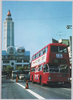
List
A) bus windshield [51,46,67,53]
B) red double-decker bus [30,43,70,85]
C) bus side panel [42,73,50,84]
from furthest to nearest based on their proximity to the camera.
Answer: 1. bus side panel [42,73,50,84]
2. bus windshield [51,46,67,53]
3. red double-decker bus [30,43,70,85]

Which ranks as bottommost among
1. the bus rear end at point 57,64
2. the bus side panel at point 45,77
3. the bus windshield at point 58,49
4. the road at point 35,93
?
the road at point 35,93

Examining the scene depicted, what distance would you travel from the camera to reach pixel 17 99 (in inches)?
395

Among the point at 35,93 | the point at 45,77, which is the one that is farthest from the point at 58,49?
the point at 35,93

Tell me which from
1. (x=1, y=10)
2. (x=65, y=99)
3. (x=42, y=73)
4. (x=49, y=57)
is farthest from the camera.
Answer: (x=42, y=73)

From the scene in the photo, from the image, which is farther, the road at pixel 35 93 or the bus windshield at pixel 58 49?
the bus windshield at pixel 58 49

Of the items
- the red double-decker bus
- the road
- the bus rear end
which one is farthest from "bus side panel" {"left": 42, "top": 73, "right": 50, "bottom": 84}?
the road

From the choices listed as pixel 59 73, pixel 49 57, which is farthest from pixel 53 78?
pixel 49 57

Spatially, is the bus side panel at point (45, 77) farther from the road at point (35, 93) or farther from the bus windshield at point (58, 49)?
the bus windshield at point (58, 49)

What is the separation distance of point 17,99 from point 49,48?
26.2ft

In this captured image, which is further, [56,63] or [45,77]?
[45,77]

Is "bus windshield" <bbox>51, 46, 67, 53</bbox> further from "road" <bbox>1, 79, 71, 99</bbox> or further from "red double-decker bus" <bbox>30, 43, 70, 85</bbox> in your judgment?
"road" <bbox>1, 79, 71, 99</bbox>

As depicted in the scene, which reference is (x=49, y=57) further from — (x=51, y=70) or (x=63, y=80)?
(x=63, y=80)

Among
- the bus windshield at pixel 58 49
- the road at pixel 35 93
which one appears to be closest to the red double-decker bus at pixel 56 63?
the bus windshield at pixel 58 49

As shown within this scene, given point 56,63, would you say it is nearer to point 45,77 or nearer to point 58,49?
point 58,49
